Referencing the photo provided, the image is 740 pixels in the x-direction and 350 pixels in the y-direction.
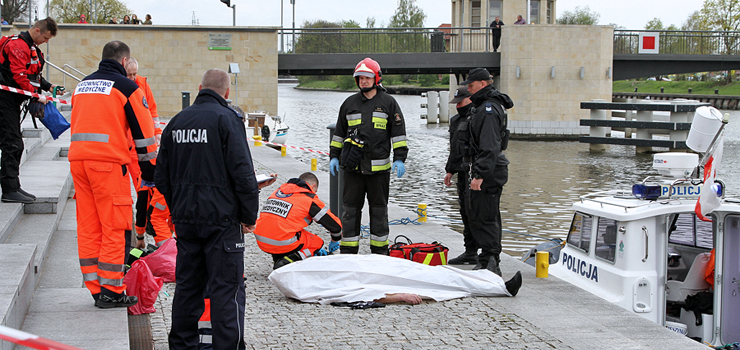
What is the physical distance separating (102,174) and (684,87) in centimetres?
8126

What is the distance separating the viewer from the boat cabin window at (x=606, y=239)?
7400 mm

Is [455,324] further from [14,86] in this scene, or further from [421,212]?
[421,212]

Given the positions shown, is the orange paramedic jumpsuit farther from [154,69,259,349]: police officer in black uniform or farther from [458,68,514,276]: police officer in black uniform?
[458,68,514,276]: police officer in black uniform

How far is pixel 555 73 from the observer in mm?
37375

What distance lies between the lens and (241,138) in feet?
14.1

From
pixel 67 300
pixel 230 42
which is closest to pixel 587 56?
pixel 230 42

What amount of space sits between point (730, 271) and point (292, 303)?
4005mm

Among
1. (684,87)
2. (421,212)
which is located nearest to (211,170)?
(421,212)

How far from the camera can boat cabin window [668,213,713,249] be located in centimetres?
781

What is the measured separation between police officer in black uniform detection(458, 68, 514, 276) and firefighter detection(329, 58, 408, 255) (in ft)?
2.42

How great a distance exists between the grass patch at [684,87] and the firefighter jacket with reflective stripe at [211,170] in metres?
74.9

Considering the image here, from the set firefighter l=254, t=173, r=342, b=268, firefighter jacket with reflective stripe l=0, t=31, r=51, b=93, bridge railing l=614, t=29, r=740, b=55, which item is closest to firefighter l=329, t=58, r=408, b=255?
firefighter l=254, t=173, r=342, b=268

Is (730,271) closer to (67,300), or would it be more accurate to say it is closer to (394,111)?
(394,111)

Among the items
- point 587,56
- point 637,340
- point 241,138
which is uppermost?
point 587,56
